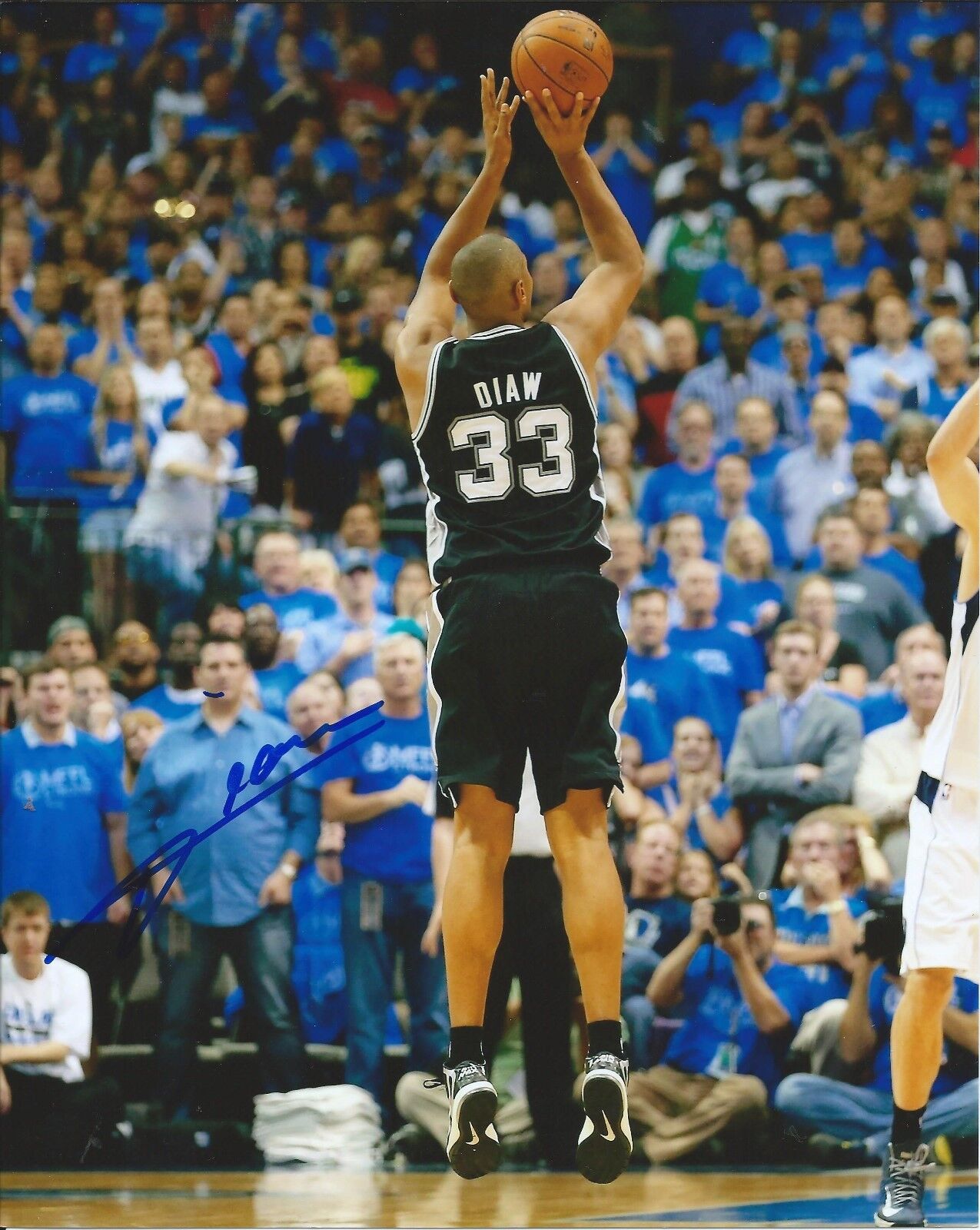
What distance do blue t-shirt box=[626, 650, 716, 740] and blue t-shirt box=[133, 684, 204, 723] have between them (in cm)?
192

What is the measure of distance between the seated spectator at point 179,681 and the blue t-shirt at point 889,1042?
3.11m

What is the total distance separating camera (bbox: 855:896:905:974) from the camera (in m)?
7.16

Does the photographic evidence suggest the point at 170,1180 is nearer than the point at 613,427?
Yes

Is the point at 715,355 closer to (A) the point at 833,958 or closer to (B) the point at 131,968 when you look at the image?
(A) the point at 833,958

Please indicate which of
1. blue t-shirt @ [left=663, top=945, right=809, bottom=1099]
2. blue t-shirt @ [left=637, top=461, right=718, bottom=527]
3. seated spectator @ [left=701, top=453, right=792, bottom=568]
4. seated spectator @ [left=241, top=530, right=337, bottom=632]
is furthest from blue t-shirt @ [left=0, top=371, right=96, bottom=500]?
blue t-shirt @ [left=663, top=945, right=809, bottom=1099]

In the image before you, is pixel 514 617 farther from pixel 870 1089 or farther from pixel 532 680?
pixel 870 1089

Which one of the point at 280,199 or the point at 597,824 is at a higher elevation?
the point at 280,199

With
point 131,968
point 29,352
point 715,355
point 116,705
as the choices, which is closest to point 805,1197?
point 131,968

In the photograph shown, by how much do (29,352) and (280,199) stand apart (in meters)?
2.01

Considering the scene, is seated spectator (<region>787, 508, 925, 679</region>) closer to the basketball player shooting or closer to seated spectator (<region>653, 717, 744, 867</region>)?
Result: seated spectator (<region>653, 717, 744, 867</region>)

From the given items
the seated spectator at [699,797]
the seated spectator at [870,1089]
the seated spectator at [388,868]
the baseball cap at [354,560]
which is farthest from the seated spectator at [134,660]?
the seated spectator at [870,1089]

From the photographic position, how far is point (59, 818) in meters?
7.76

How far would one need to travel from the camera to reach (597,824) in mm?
4707

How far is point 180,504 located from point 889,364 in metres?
3.96
